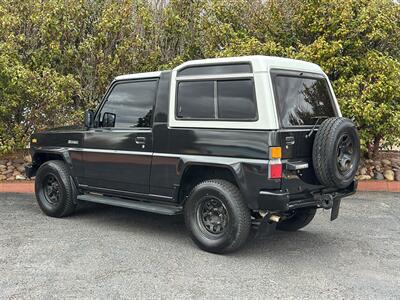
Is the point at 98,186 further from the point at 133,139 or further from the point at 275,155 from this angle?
the point at 275,155

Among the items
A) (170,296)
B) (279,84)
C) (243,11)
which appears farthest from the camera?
(243,11)

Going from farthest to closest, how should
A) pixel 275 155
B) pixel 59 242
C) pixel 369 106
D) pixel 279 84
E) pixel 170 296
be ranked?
pixel 369 106, pixel 59 242, pixel 279 84, pixel 275 155, pixel 170 296

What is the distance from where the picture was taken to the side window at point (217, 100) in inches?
187

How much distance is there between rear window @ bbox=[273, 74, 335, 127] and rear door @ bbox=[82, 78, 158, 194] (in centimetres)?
163

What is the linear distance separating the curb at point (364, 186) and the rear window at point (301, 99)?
3.65 metres

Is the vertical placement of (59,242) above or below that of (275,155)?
below

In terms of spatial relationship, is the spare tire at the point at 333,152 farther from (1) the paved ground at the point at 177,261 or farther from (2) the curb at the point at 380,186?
(2) the curb at the point at 380,186

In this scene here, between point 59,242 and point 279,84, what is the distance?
10.1 feet

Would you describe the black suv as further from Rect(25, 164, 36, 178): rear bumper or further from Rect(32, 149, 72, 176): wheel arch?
Rect(25, 164, 36, 178): rear bumper

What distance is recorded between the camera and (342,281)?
4191 millimetres

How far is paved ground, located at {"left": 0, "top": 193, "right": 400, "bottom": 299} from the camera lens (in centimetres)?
397

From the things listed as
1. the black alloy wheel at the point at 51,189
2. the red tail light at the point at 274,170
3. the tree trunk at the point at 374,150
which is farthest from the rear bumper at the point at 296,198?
the tree trunk at the point at 374,150

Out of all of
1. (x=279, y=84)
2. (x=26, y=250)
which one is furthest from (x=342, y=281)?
(x=26, y=250)

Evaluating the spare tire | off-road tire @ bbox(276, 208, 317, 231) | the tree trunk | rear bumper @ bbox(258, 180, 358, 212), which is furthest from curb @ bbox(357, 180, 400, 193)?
the spare tire
